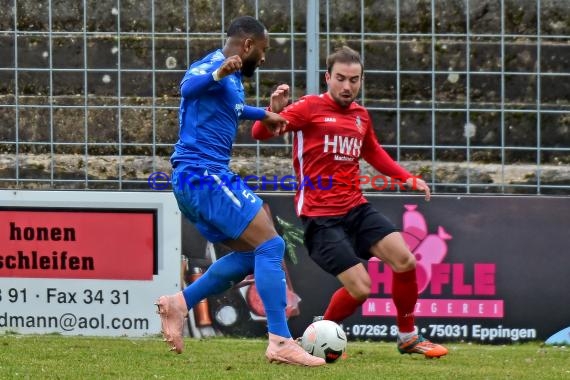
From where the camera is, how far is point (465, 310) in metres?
10.5

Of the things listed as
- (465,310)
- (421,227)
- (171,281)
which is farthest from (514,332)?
(171,281)

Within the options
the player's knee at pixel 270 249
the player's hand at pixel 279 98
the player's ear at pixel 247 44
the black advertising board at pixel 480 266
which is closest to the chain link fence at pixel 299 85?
the black advertising board at pixel 480 266

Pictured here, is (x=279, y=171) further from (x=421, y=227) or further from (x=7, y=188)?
(x=7, y=188)

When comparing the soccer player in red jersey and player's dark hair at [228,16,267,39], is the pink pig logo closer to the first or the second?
the soccer player in red jersey

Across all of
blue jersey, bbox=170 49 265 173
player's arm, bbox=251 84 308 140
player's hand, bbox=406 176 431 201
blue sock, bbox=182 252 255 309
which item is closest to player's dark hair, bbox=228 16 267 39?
blue jersey, bbox=170 49 265 173

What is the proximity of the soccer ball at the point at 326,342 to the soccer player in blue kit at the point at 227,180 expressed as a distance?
31 centimetres

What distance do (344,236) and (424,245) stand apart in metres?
1.99

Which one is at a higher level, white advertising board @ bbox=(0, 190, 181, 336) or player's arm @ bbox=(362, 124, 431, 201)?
player's arm @ bbox=(362, 124, 431, 201)

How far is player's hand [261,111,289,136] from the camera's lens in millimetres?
7770

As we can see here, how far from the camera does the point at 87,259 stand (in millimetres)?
10516

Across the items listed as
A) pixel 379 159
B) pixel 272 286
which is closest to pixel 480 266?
pixel 379 159

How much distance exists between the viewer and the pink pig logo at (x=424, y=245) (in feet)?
34.2

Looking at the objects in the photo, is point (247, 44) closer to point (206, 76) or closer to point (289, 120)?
point (206, 76)

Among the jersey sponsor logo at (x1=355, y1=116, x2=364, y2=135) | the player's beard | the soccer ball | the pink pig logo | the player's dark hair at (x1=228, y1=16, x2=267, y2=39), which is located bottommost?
the soccer ball
